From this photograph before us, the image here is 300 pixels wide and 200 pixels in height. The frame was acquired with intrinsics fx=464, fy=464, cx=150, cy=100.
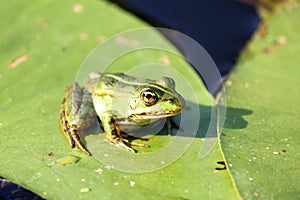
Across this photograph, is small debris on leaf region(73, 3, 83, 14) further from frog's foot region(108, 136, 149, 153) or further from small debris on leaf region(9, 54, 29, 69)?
frog's foot region(108, 136, 149, 153)

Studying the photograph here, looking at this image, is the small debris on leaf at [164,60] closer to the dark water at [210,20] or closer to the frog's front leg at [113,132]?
the dark water at [210,20]

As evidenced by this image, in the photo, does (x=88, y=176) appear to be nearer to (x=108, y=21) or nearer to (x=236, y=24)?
(x=108, y=21)

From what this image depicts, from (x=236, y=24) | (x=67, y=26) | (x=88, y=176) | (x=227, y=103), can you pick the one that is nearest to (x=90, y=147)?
(x=88, y=176)

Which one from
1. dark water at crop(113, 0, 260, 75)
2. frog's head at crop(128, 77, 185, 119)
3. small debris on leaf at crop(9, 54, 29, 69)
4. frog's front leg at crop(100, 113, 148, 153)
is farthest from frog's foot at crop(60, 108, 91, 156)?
dark water at crop(113, 0, 260, 75)

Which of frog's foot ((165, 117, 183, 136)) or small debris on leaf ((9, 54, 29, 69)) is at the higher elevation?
small debris on leaf ((9, 54, 29, 69))

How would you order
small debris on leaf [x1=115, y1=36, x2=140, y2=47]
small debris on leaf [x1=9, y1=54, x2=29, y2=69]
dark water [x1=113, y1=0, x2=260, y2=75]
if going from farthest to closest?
dark water [x1=113, y1=0, x2=260, y2=75] → small debris on leaf [x1=115, y1=36, x2=140, y2=47] → small debris on leaf [x1=9, y1=54, x2=29, y2=69]

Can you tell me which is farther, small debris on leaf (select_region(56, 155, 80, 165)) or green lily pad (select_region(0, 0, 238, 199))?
small debris on leaf (select_region(56, 155, 80, 165))

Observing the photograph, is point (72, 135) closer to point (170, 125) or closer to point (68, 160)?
point (68, 160)
